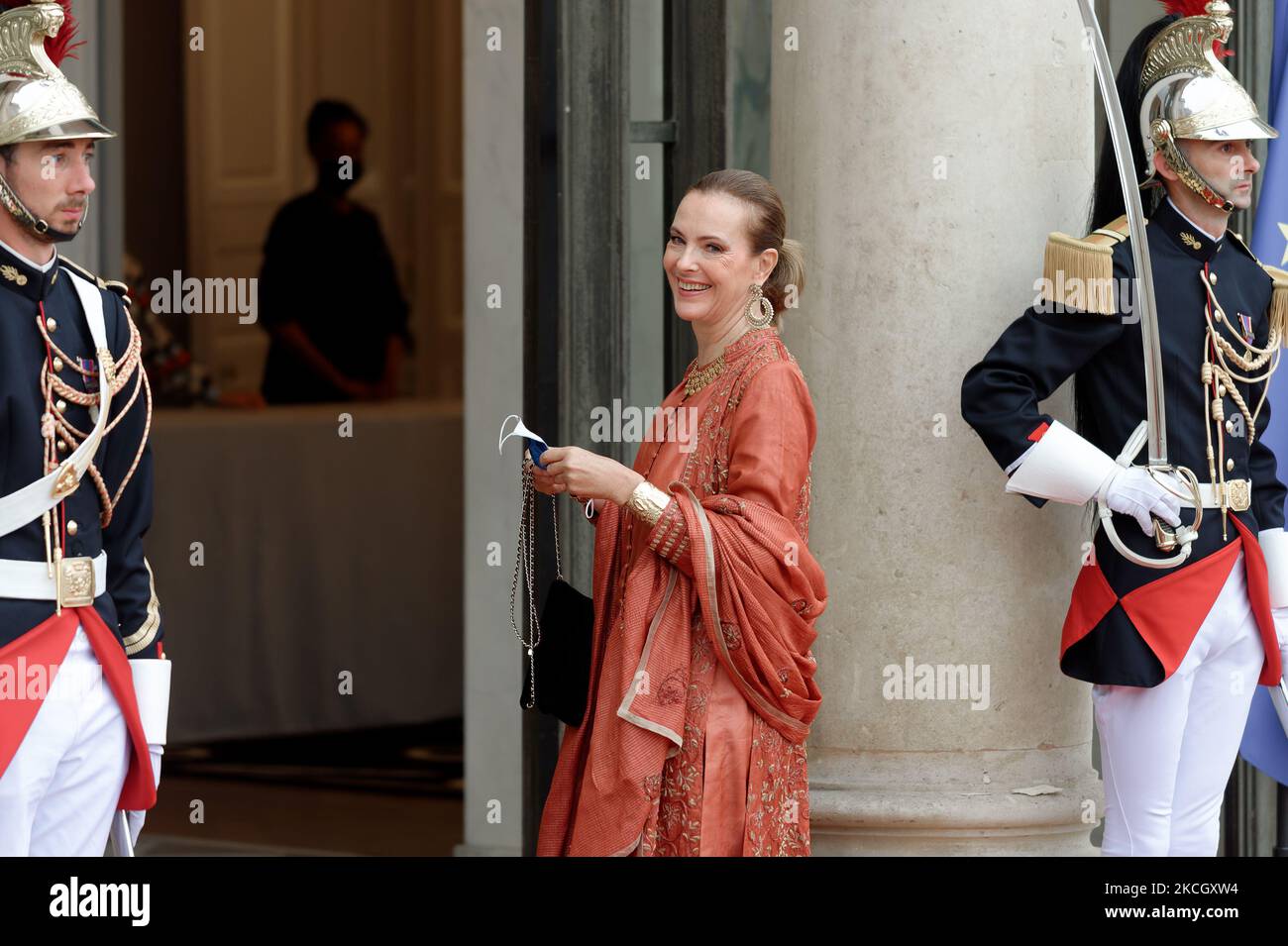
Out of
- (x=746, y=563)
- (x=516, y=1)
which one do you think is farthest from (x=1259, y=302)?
(x=516, y=1)

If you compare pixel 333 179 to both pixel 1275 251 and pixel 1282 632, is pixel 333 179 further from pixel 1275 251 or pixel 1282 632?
pixel 1282 632

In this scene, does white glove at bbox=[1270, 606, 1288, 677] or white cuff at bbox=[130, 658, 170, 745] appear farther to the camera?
white glove at bbox=[1270, 606, 1288, 677]

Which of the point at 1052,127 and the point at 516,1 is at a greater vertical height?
the point at 516,1

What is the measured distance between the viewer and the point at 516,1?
528 centimetres

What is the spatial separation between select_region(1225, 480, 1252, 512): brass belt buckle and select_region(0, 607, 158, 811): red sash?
6.94ft

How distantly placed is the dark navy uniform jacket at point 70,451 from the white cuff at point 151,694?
0.02m

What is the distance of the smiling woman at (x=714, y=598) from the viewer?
3.64 metres

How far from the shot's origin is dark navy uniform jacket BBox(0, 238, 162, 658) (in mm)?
3340

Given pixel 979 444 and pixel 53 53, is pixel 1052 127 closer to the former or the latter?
pixel 979 444

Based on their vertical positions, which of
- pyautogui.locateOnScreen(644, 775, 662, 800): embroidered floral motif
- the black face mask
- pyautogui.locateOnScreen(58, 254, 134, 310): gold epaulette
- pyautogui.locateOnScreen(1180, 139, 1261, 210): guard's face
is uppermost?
the black face mask

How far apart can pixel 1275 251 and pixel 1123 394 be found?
2.68 feet

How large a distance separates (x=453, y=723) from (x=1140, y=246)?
175 inches

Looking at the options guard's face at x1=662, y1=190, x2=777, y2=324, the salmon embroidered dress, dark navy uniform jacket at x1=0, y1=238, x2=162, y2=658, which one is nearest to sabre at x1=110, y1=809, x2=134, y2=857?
dark navy uniform jacket at x1=0, y1=238, x2=162, y2=658

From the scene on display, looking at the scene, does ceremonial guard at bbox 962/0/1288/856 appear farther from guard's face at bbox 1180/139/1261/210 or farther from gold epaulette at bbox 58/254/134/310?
gold epaulette at bbox 58/254/134/310
